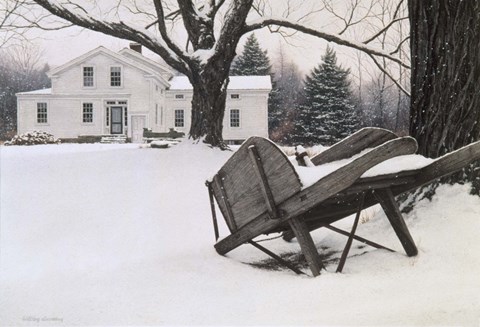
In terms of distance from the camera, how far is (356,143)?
257cm

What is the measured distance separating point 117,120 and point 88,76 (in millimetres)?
1965

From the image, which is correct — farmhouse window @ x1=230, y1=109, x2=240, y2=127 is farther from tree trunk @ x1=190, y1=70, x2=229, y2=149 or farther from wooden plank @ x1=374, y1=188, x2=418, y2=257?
wooden plank @ x1=374, y1=188, x2=418, y2=257

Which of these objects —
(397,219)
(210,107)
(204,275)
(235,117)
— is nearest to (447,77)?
(397,219)

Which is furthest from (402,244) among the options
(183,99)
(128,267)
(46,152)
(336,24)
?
(183,99)

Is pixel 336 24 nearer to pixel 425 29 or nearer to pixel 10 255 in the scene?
pixel 425 29

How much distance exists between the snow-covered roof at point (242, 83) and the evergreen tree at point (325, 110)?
2.23 ft

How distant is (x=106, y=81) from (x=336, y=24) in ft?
35.4

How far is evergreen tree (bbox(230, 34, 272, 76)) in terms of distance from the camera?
485 centimetres

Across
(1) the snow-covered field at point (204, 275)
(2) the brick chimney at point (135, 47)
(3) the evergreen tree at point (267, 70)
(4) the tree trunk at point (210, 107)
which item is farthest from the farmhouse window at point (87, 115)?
(1) the snow-covered field at point (204, 275)

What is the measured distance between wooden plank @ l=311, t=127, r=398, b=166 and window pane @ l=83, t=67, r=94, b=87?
500 inches

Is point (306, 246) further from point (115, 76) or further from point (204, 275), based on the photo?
point (115, 76)

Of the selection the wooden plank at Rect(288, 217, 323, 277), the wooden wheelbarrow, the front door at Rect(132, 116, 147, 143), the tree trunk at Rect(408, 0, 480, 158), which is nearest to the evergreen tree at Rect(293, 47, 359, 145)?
the tree trunk at Rect(408, 0, 480, 158)

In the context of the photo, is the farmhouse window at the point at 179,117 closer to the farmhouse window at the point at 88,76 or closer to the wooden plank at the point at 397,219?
the farmhouse window at the point at 88,76

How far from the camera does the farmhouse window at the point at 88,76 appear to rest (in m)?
14.0
